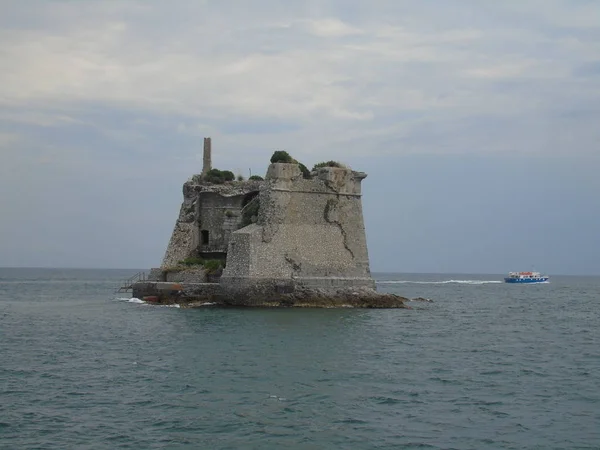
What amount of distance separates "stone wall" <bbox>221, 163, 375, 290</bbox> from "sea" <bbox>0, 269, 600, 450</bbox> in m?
3.04

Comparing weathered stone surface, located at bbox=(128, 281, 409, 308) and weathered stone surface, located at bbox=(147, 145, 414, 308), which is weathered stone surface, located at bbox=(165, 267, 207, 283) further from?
weathered stone surface, located at bbox=(128, 281, 409, 308)

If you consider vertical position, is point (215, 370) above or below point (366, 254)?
below

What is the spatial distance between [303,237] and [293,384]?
18.1m

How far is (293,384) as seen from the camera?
17.9 m

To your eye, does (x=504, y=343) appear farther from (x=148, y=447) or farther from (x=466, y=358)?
(x=148, y=447)

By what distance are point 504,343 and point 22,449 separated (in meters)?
17.5

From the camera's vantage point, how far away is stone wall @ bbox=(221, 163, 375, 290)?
34.4m

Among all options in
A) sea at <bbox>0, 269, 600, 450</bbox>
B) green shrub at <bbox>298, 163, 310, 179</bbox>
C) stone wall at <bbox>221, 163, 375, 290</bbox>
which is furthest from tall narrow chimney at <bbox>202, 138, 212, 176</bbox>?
sea at <bbox>0, 269, 600, 450</bbox>

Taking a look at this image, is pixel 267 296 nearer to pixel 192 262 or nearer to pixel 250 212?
pixel 250 212

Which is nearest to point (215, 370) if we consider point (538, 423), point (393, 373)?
point (393, 373)

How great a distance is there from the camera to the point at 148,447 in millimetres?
12727

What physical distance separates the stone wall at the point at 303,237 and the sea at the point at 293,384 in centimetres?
304

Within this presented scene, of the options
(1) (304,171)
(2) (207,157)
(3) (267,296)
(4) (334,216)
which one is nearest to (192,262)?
(3) (267,296)

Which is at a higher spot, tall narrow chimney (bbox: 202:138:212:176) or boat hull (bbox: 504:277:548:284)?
tall narrow chimney (bbox: 202:138:212:176)
